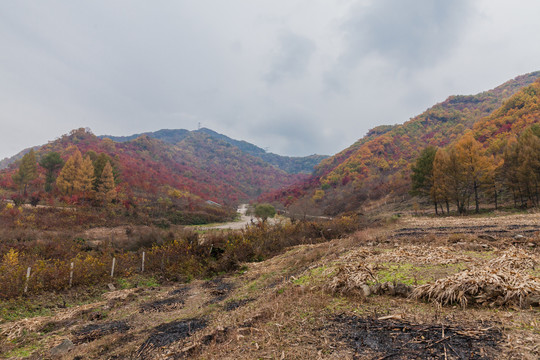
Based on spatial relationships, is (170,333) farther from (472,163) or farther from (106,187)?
(106,187)

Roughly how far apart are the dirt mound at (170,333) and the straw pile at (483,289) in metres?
4.45

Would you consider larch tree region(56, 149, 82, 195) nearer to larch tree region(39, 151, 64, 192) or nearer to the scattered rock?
larch tree region(39, 151, 64, 192)

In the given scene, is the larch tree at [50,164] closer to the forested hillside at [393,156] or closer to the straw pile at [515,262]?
the forested hillside at [393,156]

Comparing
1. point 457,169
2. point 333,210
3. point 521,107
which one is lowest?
point 333,210

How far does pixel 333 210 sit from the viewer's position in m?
53.5

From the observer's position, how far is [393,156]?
7862cm

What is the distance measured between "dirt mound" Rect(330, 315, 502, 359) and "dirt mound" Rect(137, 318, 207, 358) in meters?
3.09

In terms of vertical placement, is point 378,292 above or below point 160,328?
above

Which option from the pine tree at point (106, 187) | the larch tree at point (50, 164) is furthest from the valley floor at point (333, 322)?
the larch tree at point (50, 164)

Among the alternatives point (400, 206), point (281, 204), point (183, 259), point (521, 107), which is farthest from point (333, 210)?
point (521, 107)

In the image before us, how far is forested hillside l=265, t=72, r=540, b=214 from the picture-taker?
180 feet

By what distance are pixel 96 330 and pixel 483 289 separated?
322 inches

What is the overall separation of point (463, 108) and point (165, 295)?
465 feet

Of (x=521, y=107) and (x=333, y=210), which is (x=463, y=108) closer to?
(x=521, y=107)
